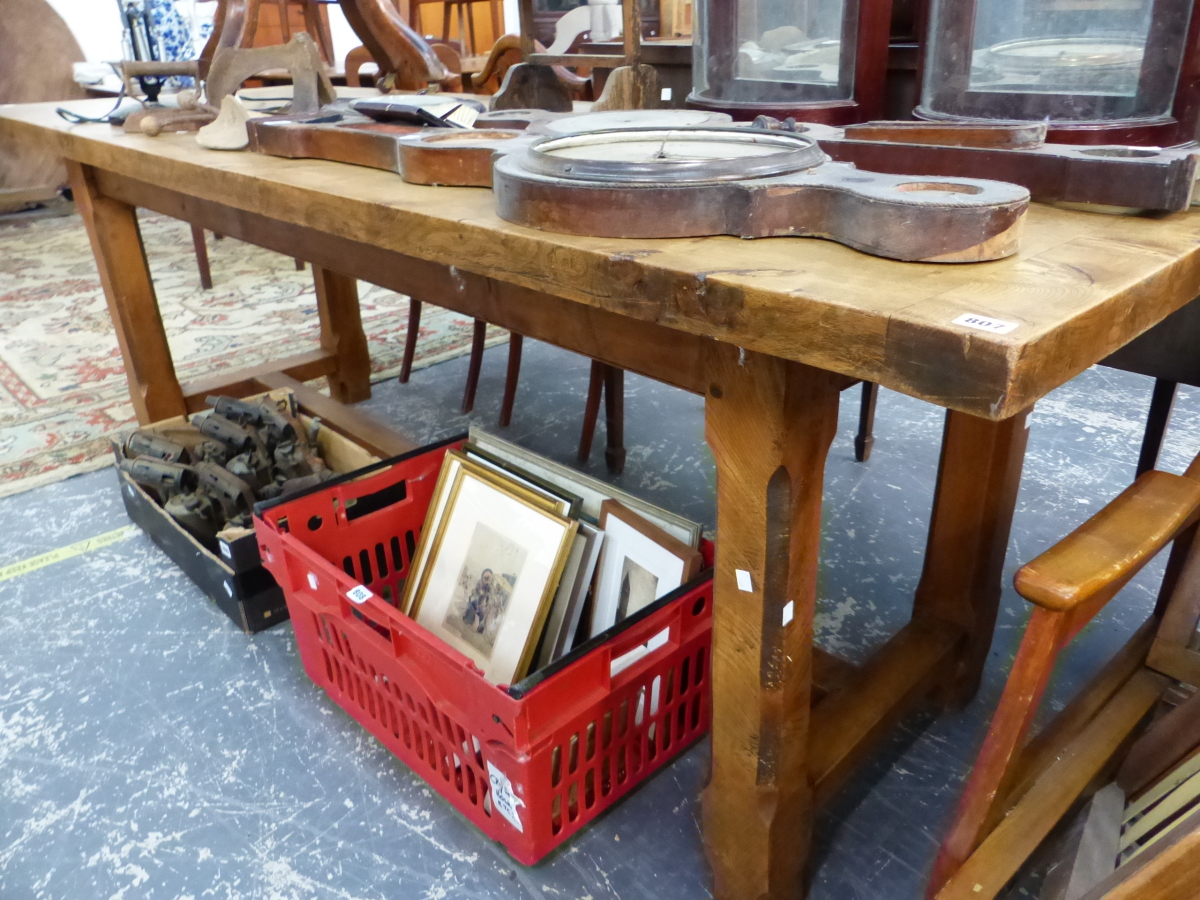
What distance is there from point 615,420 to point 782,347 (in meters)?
1.53

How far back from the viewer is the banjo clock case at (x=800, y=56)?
1.21 m

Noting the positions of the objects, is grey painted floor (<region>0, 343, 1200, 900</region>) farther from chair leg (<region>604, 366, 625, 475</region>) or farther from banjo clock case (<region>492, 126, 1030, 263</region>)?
banjo clock case (<region>492, 126, 1030, 263</region>)

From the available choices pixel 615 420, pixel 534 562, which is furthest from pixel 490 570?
pixel 615 420

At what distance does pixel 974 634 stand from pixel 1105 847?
19.5 inches

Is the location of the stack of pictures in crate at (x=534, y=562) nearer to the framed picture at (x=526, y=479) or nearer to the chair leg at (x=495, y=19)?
the framed picture at (x=526, y=479)

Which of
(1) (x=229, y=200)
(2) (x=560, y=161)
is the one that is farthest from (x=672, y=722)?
(1) (x=229, y=200)

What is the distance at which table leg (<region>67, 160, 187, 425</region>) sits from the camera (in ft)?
6.72

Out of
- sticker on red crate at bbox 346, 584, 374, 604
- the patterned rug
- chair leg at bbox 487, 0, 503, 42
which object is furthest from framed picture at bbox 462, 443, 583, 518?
chair leg at bbox 487, 0, 503, 42

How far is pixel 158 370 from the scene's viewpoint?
2291mm

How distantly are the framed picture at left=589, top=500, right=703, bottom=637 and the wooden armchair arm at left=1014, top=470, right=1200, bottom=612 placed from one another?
2.11 feet

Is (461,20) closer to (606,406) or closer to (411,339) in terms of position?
(411,339)

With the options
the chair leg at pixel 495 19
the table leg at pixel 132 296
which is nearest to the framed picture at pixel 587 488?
the table leg at pixel 132 296

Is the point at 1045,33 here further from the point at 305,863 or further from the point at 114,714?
the point at 114,714

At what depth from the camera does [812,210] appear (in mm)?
781
